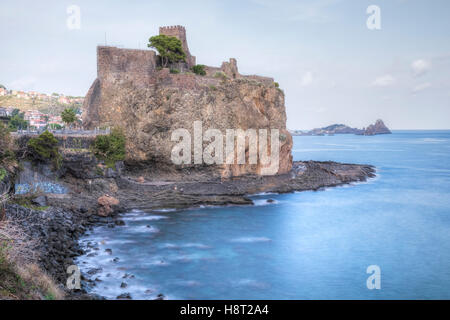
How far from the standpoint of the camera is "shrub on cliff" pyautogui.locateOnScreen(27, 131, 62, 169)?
2531cm

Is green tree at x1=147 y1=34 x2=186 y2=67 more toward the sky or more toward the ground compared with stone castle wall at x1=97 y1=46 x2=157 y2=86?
more toward the sky

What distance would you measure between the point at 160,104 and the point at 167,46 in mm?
5724

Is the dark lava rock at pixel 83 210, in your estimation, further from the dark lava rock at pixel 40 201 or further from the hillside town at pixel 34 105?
the hillside town at pixel 34 105

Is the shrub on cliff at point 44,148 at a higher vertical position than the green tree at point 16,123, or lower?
lower

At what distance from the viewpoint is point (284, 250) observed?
847 inches

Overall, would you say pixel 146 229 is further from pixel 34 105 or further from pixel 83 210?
pixel 34 105

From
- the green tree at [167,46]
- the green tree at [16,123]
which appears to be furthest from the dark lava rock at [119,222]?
the green tree at [167,46]

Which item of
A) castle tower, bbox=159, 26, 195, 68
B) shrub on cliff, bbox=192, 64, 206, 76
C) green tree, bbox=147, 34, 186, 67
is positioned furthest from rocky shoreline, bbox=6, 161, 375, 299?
castle tower, bbox=159, 26, 195, 68

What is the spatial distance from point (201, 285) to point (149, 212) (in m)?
11.5

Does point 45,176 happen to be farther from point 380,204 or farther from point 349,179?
point 349,179

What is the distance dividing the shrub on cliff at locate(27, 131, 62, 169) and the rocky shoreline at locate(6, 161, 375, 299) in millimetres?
2442

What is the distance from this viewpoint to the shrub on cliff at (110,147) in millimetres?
31098

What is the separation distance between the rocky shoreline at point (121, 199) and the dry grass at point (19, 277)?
2.14 ft

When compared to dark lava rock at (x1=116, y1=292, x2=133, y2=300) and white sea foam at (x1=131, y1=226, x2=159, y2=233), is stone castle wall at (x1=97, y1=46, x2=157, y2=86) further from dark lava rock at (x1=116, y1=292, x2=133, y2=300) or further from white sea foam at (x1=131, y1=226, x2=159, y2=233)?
dark lava rock at (x1=116, y1=292, x2=133, y2=300)
